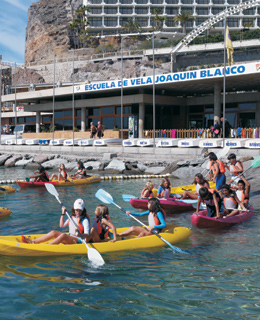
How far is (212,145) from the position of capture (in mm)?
25859

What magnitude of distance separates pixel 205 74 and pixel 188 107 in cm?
1014

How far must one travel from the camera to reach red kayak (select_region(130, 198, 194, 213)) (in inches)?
547

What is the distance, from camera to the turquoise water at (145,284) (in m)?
6.15

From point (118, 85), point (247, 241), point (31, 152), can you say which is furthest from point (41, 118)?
point (247, 241)

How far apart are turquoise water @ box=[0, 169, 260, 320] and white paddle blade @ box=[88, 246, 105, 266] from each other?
133 mm

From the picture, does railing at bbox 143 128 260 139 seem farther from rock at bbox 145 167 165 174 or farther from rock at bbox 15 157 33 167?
rock at bbox 15 157 33 167

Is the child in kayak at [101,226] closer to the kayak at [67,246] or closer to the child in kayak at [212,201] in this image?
the kayak at [67,246]

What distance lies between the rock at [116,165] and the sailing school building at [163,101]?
722 centimetres

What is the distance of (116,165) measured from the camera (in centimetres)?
2730

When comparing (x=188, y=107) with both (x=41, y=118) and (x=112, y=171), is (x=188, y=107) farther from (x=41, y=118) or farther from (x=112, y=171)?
(x=41, y=118)

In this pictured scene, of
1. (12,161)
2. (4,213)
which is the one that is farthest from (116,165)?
(4,213)

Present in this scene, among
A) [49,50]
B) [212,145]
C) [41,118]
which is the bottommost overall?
[212,145]

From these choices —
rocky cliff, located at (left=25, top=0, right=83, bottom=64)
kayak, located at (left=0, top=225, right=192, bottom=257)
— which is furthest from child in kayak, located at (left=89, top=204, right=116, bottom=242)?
rocky cliff, located at (left=25, top=0, right=83, bottom=64)

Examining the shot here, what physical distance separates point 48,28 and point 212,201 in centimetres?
10338
